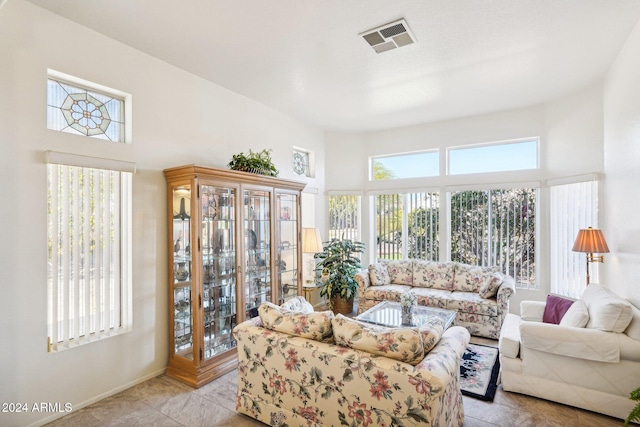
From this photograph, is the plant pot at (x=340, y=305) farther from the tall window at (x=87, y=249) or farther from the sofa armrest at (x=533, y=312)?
the tall window at (x=87, y=249)

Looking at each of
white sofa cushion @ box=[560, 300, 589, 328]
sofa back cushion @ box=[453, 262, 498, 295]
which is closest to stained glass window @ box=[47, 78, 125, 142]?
white sofa cushion @ box=[560, 300, 589, 328]

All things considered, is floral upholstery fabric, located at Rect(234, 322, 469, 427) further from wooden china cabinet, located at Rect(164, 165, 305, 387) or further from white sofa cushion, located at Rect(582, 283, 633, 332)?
white sofa cushion, located at Rect(582, 283, 633, 332)

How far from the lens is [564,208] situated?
436 centimetres

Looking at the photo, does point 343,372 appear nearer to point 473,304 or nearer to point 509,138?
point 473,304

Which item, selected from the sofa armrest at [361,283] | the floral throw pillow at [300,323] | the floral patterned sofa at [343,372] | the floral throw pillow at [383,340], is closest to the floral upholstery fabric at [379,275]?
the sofa armrest at [361,283]

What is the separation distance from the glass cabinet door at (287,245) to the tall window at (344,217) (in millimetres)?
1737

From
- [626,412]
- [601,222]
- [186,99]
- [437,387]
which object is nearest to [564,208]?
[601,222]

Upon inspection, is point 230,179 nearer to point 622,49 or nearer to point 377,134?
point 377,134

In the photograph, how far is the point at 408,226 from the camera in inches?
224

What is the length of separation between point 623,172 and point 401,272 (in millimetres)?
2930

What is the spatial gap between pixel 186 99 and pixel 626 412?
4850mm

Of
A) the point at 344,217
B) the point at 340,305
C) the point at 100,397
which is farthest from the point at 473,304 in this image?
the point at 100,397

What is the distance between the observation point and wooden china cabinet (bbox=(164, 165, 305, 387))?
10.0ft

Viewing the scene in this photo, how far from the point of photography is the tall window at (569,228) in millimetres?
3984
